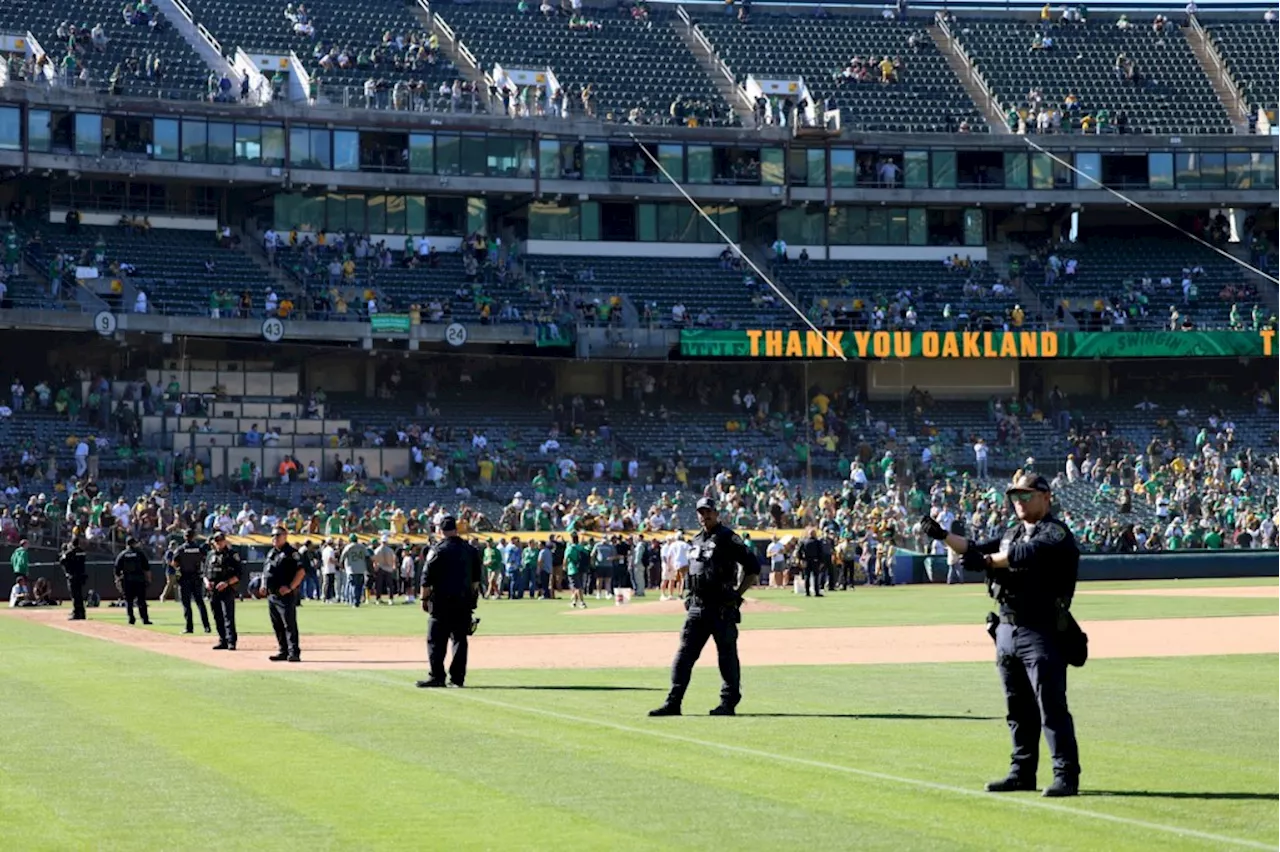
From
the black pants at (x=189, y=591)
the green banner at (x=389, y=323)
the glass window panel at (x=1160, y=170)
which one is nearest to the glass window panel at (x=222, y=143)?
the green banner at (x=389, y=323)

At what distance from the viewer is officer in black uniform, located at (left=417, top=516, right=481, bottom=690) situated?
19.0 metres

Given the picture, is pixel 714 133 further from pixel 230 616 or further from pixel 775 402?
pixel 230 616

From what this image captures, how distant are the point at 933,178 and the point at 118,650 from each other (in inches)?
1957

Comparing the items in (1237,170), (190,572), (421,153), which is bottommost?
(190,572)

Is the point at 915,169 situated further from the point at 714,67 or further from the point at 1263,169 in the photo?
the point at 1263,169

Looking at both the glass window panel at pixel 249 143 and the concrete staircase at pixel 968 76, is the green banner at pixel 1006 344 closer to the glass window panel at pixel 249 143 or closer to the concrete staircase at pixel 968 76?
the concrete staircase at pixel 968 76

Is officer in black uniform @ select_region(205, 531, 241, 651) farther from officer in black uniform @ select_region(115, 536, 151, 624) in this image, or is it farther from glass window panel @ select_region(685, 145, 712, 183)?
glass window panel @ select_region(685, 145, 712, 183)

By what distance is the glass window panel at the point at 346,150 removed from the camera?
6575 cm

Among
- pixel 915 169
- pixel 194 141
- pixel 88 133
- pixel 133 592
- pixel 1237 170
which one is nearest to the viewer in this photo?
pixel 133 592

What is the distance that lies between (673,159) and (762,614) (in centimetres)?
3537

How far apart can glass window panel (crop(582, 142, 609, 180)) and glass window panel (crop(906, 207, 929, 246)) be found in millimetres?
11650

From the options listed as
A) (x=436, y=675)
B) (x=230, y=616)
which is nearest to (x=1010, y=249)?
(x=230, y=616)

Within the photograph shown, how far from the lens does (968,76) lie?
2992 inches

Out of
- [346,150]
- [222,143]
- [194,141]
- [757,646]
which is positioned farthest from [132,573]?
[346,150]
